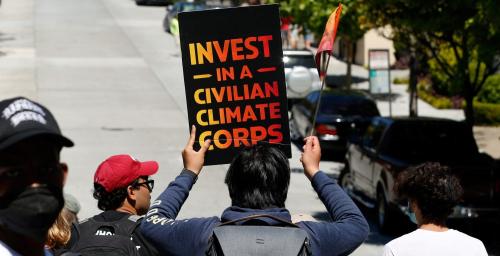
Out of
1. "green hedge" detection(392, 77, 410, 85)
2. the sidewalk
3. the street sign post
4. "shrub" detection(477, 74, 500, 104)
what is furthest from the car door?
"green hedge" detection(392, 77, 410, 85)

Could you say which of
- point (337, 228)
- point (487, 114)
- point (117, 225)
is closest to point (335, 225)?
point (337, 228)

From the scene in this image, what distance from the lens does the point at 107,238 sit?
5312 mm

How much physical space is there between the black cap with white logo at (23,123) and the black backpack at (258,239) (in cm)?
114

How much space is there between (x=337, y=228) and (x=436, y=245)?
836mm

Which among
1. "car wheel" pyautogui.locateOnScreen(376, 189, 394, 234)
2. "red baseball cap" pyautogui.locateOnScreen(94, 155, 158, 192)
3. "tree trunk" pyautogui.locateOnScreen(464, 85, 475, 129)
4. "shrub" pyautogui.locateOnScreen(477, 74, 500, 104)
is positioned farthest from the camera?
"shrub" pyautogui.locateOnScreen(477, 74, 500, 104)

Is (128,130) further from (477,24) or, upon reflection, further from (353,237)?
(353,237)

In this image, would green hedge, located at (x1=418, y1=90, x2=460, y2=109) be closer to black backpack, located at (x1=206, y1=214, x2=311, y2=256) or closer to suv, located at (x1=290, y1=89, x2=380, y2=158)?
suv, located at (x1=290, y1=89, x2=380, y2=158)

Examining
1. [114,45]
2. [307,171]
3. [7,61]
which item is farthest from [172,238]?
[114,45]

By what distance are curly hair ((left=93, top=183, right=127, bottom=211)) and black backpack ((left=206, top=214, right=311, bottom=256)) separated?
1720mm

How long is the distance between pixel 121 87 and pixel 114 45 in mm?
10193

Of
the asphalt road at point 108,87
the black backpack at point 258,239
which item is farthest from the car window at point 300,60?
the black backpack at point 258,239

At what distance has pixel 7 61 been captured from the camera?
1435 inches

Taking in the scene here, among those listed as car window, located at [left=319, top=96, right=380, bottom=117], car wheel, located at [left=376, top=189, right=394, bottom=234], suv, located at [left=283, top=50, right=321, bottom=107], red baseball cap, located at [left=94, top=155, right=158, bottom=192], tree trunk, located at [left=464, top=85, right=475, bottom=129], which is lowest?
suv, located at [left=283, top=50, right=321, bottom=107]

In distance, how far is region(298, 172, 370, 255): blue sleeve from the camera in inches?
163
